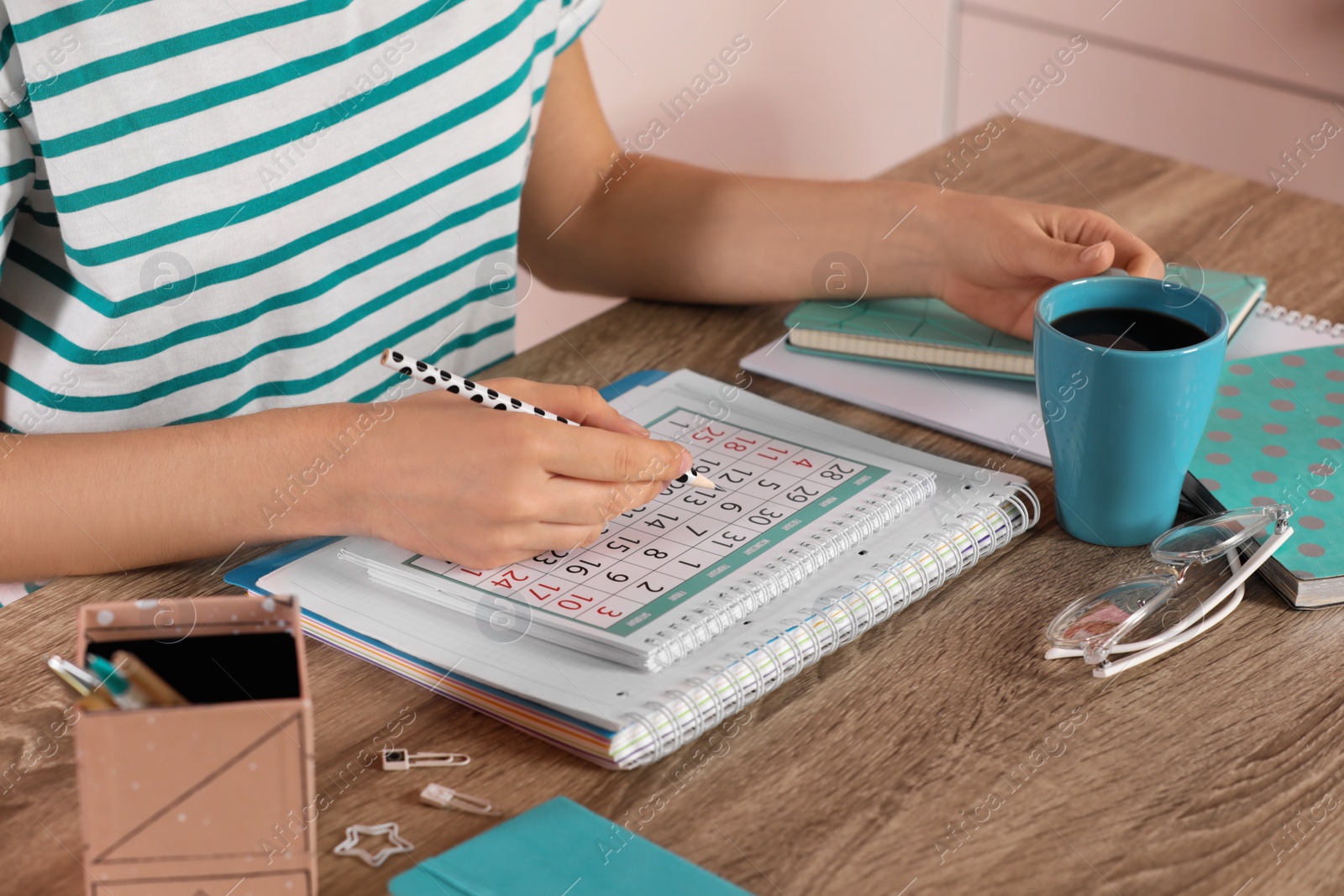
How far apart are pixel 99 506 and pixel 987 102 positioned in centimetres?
242

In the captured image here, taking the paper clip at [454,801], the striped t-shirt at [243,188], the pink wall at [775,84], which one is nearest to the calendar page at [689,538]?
the paper clip at [454,801]

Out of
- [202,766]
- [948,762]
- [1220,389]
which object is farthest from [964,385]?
[202,766]

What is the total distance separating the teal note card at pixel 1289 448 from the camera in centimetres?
72

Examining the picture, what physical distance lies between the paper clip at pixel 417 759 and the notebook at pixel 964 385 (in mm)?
428

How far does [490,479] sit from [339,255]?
1.33 feet

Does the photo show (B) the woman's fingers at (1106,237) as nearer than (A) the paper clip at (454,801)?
No

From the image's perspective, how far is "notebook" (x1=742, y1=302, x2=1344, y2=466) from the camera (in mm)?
863

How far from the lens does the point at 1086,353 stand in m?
0.69

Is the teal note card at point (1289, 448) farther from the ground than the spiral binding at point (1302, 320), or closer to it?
closer to it

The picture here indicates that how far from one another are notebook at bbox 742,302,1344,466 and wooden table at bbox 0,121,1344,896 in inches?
4.1

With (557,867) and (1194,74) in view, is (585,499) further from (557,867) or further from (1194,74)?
(1194,74)

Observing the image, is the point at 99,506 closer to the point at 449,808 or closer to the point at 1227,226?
the point at 449,808

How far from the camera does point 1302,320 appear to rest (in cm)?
97

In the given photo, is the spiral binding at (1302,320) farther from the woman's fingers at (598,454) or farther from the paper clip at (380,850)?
the paper clip at (380,850)
